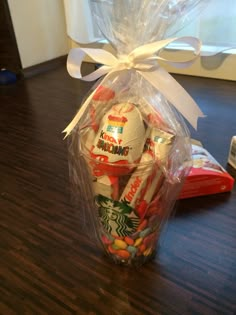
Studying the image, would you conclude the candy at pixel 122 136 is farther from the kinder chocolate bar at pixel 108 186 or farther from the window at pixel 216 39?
the window at pixel 216 39

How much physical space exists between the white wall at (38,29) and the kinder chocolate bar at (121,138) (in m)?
1.27

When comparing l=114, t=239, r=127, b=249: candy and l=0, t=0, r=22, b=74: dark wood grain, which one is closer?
l=114, t=239, r=127, b=249: candy

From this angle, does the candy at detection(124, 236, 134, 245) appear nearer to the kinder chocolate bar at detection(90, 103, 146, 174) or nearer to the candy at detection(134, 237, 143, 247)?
the candy at detection(134, 237, 143, 247)

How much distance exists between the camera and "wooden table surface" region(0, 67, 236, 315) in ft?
1.50

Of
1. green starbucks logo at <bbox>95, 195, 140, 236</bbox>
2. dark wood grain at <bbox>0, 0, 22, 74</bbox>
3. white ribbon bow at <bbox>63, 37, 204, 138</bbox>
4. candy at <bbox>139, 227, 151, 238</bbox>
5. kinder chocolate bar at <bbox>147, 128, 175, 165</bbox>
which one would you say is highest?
white ribbon bow at <bbox>63, 37, 204, 138</bbox>

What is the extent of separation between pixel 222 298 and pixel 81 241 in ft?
0.81

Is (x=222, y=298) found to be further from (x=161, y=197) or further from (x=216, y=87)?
(x=216, y=87)

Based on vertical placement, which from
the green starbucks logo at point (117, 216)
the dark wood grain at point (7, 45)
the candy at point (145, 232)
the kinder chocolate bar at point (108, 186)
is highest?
the kinder chocolate bar at point (108, 186)

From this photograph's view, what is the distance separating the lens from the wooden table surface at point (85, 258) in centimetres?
46

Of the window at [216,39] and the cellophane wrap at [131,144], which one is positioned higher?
the cellophane wrap at [131,144]

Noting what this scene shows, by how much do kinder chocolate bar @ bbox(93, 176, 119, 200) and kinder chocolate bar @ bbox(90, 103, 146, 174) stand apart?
0.02m

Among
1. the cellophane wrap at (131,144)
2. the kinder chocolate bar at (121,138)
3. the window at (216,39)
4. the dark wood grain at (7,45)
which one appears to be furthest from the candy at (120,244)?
the dark wood grain at (7,45)

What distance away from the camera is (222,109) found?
3.46 ft

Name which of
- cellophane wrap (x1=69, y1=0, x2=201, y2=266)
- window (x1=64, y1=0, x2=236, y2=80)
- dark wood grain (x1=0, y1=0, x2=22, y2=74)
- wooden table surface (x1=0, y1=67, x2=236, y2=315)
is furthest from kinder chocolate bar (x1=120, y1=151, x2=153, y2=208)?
dark wood grain (x1=0, y1=0, x2=22, y2=74)
